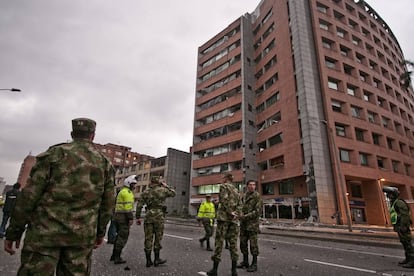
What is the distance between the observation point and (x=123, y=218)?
18.7ft

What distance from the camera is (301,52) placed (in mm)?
28312

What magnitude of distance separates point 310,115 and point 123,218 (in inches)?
960

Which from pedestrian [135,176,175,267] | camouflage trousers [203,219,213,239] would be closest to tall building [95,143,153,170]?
camouflage trousers [203,219,213,239]

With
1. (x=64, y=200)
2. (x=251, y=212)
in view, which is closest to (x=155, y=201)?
(x=251, y=212)

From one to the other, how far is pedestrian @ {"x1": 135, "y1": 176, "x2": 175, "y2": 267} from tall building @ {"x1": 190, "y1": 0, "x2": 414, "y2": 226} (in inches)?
713

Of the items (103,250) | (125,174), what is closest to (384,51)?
(103,250)

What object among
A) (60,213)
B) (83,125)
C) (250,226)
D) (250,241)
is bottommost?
(250,241)

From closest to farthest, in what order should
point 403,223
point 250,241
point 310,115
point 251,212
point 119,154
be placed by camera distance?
point 250,241, point 251,212, point 403,223, point 310,115, point 119,154

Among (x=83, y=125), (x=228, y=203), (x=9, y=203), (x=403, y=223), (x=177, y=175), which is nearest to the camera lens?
(x=83, y=125)

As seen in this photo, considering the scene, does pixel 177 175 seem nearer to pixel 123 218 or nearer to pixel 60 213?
pixel 123 218

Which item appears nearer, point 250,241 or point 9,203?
point 250,241

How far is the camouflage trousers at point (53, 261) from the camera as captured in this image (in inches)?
79.1

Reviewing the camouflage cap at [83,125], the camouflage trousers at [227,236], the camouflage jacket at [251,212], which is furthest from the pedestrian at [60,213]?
the camouflage jacket at [251,212]

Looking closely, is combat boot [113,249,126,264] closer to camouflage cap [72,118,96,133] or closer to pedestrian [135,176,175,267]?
pedestrian [135,176,175,267]
